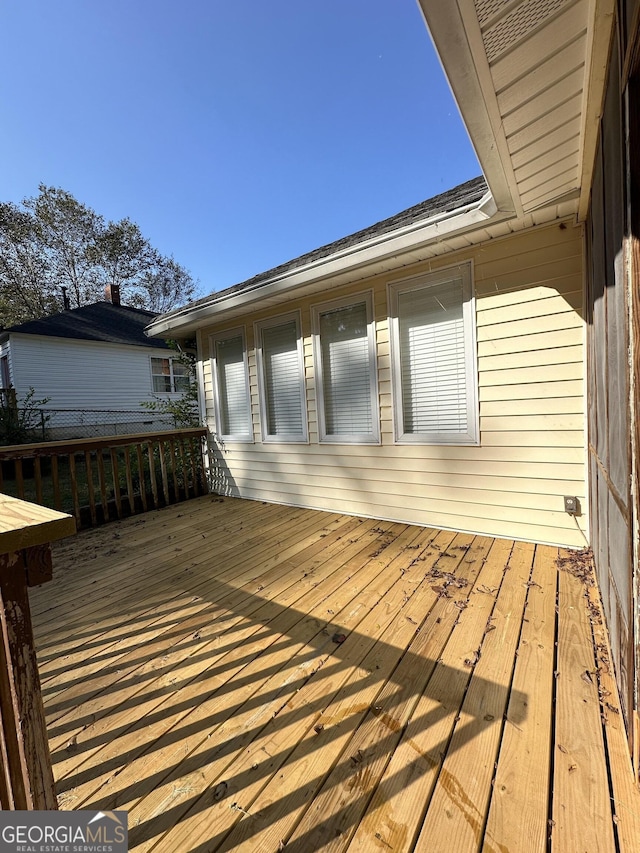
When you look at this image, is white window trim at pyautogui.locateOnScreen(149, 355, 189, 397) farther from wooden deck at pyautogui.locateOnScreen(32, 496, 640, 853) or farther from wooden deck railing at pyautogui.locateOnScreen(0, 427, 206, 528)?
wooden deck at pyautogui.locateOnScreen(32, 496, 640, 853)

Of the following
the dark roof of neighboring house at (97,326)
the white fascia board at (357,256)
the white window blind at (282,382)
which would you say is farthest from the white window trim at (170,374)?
the white window blind at (282,382)

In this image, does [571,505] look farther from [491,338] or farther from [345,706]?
[345,706]

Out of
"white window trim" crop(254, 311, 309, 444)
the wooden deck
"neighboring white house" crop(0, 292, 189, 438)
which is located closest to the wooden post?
A: the wooden deck

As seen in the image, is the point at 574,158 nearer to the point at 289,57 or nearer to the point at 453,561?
the point at 453,561

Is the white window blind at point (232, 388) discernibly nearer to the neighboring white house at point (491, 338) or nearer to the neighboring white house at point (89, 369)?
the neighboring white house at point (491, 338)

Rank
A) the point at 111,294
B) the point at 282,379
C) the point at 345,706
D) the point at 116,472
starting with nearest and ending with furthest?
the point at 345,706, the point at 116,472, the point at 282,379, the point at 111,294

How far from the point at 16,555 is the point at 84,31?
9642 mm

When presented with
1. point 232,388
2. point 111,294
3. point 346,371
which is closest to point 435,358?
point 346,371

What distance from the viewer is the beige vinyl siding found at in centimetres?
282

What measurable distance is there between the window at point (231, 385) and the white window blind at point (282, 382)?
370 millimetres

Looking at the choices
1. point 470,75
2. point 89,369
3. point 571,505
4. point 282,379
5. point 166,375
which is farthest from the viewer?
point 166,375

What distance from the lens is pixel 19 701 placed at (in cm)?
82

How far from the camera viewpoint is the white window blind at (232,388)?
5.18 m

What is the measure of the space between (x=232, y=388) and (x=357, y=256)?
2780 millimetres
